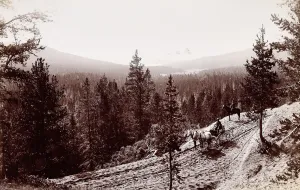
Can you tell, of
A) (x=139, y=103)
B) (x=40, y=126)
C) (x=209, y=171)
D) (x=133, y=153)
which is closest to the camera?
(x=40, y=126)

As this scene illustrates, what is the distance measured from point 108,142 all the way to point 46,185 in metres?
32.8

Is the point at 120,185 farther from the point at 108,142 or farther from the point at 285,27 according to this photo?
the point at 108,142

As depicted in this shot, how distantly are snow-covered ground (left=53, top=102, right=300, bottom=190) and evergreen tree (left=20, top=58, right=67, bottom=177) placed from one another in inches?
103

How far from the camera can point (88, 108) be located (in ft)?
158

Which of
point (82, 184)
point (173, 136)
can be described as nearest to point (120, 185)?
point (82, 184)

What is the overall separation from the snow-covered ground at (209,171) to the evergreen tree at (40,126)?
261 centimetres

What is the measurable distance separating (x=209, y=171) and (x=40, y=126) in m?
15.1

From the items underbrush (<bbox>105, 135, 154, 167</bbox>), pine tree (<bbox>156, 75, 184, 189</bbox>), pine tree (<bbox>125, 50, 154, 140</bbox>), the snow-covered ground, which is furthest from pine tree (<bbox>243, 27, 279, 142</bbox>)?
pine tree (<bbox>125, 50, 154, 140</bbox>)

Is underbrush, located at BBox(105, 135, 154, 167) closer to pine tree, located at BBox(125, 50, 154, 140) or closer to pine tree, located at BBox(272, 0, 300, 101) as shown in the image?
pine tree, located at BBox(125, 50, 154, 140)

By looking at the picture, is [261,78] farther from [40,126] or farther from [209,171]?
[40,126]

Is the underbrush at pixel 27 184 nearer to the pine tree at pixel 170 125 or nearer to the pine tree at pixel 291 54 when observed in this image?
the pine tree at pixel 170 125

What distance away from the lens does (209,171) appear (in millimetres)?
28938

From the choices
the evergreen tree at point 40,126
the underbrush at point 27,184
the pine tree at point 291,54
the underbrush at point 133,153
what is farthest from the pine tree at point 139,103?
the pine tree at point 291,54

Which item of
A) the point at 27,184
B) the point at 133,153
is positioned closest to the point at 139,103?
the point at 133,153
